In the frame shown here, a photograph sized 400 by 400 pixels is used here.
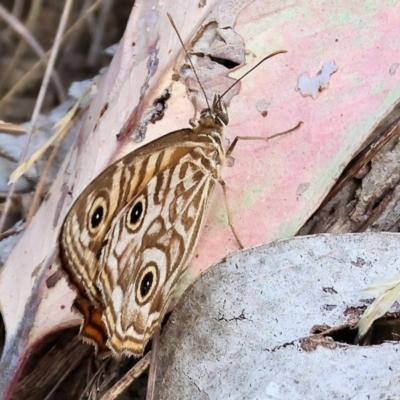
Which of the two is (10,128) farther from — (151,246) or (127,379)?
(127,379)

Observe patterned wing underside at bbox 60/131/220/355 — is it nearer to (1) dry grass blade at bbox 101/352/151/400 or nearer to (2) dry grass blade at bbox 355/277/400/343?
(1) dry grass blade at bbox 101/352/151/400

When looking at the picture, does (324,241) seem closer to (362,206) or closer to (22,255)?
(362,206)

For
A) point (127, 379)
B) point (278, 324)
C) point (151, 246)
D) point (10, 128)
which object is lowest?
point (127, 379)

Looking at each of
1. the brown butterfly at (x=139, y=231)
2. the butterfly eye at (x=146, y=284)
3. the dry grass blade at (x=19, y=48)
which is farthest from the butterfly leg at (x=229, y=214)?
the dry grass blade at (x=19, y=48)

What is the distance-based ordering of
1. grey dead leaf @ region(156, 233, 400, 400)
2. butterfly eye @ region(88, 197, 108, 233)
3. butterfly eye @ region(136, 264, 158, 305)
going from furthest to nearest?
butterfly eye @ region(136, 264, 158, 305), butterfly eye @ region(88, 197, 108, 233), grey dead leaf @ region(156, 233, 400, 400)

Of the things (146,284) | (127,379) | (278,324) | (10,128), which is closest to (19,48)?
(10,128)

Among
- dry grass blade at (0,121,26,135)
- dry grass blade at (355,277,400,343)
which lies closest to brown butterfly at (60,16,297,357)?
dry grass blade at (355,277,400,343)

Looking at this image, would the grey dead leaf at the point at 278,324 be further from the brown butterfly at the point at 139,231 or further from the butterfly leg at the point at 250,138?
the butterfly leg at the point at 250,138
